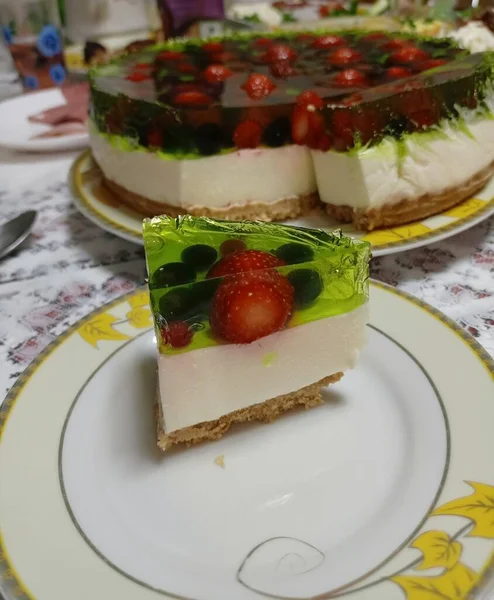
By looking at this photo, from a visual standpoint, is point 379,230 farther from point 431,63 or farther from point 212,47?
point 212,47

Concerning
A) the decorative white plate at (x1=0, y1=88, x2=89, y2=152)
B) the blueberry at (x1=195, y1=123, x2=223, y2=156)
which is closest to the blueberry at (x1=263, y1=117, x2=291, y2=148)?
the blueberry at (x1=195, y1=123, x2=223, y2=156)

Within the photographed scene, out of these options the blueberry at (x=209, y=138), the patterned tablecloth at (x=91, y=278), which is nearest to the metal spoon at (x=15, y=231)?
the patterned tablecloth at (x=91, y=278)

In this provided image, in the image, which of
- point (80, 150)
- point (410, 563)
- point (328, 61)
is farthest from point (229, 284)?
point (80, 150)

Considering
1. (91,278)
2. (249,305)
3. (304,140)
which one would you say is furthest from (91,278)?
(249,305)

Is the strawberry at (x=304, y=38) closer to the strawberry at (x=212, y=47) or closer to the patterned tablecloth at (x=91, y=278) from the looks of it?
the strawberry at (x=212, y=47)

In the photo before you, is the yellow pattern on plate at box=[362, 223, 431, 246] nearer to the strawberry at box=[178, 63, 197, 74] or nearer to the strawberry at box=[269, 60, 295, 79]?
the strawberry at box=[269, 60, 295, 79]
